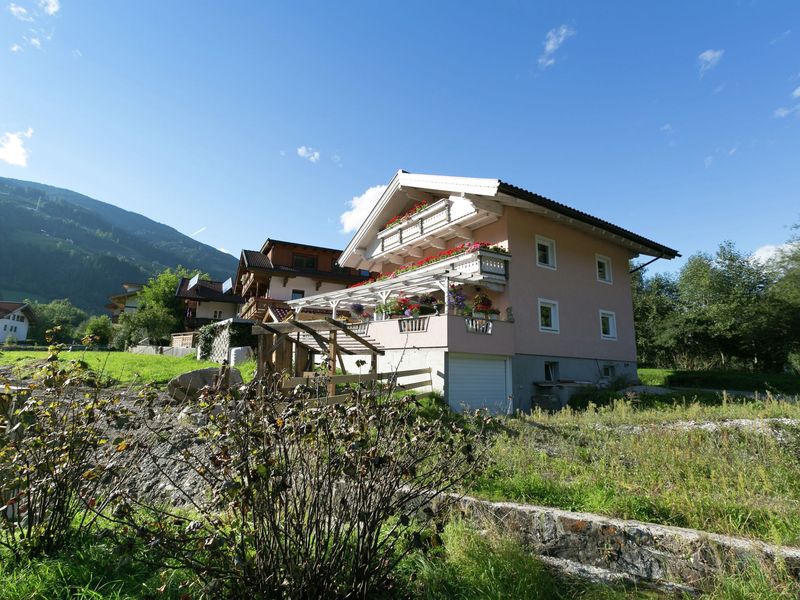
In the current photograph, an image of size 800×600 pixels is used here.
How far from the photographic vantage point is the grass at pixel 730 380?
18.4m

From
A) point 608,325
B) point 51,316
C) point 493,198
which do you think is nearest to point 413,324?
point 493,198

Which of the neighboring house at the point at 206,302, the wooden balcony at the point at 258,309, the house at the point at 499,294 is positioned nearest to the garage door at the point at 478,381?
the house at the point at 499,294

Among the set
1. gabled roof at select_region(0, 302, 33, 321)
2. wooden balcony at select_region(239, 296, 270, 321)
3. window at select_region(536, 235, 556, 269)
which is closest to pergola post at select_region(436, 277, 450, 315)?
window at select_region(536, 235, 556, 269)

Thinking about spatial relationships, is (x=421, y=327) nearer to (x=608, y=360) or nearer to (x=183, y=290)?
(x=608, y=360)

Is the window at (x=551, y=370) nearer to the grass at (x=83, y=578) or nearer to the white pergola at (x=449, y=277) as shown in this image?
the white pergola at (x=449, y=277)

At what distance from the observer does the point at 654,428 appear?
7820mm

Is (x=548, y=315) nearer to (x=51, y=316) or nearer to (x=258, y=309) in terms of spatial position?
(x=258, y=309)

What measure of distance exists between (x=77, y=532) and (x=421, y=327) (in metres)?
11.2

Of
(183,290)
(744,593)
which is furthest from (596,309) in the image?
(183,290)

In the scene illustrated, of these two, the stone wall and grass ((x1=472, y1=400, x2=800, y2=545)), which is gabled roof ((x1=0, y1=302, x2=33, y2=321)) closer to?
grass ((x1=472, y1=400, x2=800, y2=545))

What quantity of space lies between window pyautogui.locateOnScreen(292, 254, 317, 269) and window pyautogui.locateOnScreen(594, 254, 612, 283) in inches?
881

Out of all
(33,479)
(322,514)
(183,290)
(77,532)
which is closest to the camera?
(322,514)

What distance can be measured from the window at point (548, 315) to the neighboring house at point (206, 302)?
3430 cm

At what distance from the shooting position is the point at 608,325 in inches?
808
